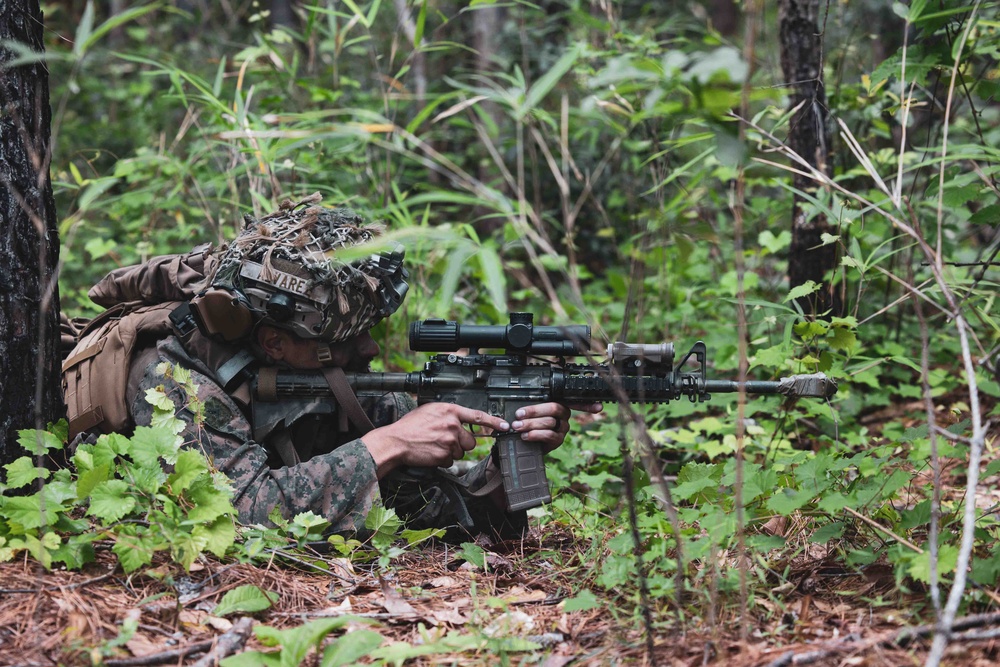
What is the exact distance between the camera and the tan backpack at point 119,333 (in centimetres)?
340

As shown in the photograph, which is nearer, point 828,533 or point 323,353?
point 828,533

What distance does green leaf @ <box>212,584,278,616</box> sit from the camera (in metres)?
2.60

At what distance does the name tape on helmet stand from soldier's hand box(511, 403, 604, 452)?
3.22 ft

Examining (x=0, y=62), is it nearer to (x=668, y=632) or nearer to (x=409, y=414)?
(x=409, y=414)

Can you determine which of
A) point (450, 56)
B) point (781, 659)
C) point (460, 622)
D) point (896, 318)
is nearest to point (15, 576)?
point (460, 622)

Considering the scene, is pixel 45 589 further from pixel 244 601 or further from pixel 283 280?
pixel 283 280

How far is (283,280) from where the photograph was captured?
3385 millimetres

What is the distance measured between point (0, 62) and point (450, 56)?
29.1ft

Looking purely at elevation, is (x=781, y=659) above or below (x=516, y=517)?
above

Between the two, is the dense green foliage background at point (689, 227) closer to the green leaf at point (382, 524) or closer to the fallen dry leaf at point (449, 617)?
the fallen dry leaf at point (449, 617)

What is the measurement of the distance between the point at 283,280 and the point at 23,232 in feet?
3.08

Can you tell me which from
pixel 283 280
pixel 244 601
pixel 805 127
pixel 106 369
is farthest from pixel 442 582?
pixel 805 127

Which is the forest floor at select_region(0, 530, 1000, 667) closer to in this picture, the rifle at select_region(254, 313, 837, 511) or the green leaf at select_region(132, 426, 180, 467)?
the green leaf at select_region(132, 426, 180, 467)

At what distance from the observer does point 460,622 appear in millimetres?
2756
